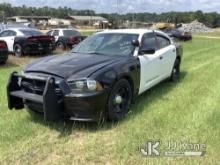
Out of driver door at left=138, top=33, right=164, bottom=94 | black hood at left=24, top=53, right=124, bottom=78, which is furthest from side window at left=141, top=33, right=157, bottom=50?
black hood at left=24, top=53, right=124, bottom=78

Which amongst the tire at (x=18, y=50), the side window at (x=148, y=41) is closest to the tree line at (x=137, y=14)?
the tire at (x=18, y=50)

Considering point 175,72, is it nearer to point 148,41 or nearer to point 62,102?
point 148,41

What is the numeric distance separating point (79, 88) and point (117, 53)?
5.28 feet

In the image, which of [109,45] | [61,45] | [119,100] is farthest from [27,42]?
[119,100]

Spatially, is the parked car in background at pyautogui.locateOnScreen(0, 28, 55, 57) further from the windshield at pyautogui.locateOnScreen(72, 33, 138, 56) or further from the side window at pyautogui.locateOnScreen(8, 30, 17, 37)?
the windshield at pyautogui.locateOnScreen(72, 33, 138, 56)

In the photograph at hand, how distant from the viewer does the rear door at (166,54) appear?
7934mm

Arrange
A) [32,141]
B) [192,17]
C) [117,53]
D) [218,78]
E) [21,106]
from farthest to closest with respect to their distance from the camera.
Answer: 1. [192,17]
2. [218,78]
3. [117,53]
4. [21,106]
5. [32,141]

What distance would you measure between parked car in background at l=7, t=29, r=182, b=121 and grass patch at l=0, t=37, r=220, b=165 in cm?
31

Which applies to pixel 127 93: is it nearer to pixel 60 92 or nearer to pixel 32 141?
pixel 60 92

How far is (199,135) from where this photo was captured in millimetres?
5176

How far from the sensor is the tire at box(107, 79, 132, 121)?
18.3ft

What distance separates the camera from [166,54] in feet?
26.8

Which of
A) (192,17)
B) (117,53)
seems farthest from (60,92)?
(192,17)

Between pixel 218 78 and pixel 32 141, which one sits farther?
pixel 218 78
